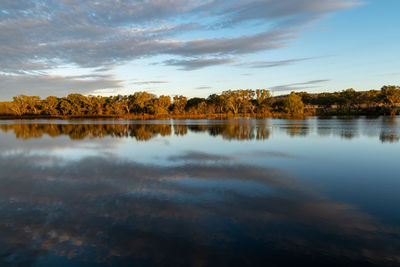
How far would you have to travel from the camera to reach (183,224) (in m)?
7.18

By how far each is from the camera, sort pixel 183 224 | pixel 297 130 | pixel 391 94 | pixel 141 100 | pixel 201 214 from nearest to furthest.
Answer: pixel 183 224 < pixel 201 214 < pixel 297 130 < pixel 391 94 < pixel 141 100

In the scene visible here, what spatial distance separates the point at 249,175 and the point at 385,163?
31.3 ft

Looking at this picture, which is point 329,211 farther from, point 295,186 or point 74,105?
point 74,105

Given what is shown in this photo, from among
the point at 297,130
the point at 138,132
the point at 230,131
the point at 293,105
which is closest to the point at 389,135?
the point at 297,130

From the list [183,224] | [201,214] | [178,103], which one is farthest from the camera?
[178,103]

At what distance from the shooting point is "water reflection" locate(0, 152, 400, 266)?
223 inches

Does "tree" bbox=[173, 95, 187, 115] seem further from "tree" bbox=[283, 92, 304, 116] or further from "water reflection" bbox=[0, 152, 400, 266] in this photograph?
"water reflection" bbox=[0, 152, 400, 266]

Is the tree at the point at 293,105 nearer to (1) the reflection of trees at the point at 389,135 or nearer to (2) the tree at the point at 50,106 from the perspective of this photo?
(1) the reflection of trees at the point at 389,135

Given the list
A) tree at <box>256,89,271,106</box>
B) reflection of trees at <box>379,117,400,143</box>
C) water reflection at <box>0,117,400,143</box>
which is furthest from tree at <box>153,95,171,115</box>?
reflection of trees at <box>379,117,400,143</box>

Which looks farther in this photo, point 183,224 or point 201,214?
point 201,214

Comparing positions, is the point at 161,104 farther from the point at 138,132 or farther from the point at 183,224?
the point at 183,224

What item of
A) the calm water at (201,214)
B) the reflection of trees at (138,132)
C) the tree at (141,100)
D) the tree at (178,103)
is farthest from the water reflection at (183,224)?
the tree at (178,103)

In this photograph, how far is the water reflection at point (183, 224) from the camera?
5.68m

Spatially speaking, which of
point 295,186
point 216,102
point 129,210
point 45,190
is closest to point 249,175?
point 295,186
